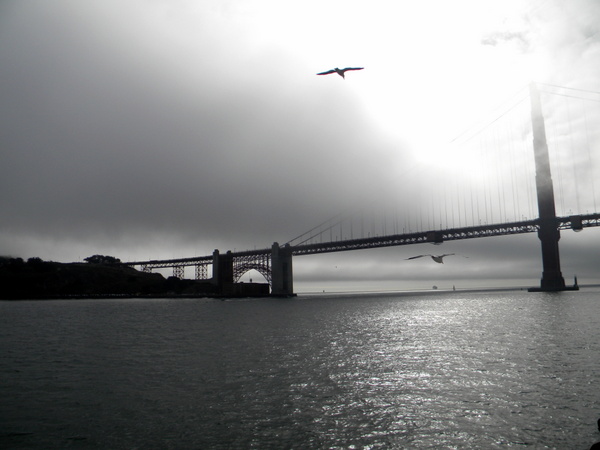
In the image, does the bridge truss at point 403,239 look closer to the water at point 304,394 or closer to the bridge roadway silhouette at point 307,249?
the bridge roadway silhouette at point 307,249

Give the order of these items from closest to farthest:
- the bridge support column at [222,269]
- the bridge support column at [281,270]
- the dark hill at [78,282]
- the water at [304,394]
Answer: the water at [304,394] → the bridge support column at [281,270] → the dark hill at [78,282] → the bridge support column at [222,269]

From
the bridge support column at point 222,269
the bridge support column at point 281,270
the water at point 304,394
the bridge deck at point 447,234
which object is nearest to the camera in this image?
the water at point 304,394

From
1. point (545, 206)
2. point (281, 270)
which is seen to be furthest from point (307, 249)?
point (545, 206)

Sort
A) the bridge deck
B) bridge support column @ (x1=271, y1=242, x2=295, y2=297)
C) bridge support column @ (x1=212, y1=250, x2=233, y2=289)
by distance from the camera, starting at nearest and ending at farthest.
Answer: the bridge deck → bridge support column @ (x1=271, y1=242, x2=295, y2=297) → bridge support column @ (x1=212, y1=250, x2=233, y2=289)

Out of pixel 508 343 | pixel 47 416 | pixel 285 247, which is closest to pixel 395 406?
pixel 47 416

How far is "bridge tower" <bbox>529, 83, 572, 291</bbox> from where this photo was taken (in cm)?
9119

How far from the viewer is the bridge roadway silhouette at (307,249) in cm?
9024

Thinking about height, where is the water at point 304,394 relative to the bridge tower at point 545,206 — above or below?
below

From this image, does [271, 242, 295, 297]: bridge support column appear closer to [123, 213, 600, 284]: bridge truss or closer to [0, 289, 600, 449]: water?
[123, 213, 600, 284]: bridge truss

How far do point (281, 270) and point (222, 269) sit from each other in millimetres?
22098

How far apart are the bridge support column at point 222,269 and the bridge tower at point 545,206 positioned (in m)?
75.1

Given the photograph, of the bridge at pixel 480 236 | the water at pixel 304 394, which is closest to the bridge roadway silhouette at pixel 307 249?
the bridge at pixel 480 236

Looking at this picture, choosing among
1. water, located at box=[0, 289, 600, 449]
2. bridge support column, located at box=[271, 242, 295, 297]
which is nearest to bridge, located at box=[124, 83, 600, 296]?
bridge support column, located at box=[271, 242, 295, 297]

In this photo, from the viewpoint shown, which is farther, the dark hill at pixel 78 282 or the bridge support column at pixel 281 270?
the dark hill at pixel 78 282
